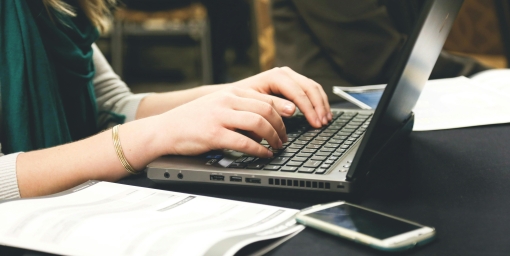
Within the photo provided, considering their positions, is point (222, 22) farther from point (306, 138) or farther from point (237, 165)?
point (237, 165)

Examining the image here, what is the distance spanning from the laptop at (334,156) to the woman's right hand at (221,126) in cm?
2

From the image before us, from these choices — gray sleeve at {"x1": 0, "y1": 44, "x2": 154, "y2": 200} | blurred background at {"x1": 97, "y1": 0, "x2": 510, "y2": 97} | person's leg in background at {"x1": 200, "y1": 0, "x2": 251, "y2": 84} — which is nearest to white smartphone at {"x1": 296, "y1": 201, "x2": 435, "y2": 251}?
gray sleeve at {"x1": 0, "y1": 44, "x2": 154, "y2": 200}

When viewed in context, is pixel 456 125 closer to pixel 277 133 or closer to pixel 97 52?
pixel 277 133

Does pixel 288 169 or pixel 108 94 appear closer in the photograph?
pixel 288 169

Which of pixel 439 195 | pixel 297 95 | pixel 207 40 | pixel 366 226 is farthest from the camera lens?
pixel 207 40

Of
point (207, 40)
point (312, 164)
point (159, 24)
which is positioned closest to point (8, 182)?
point (312, 164)

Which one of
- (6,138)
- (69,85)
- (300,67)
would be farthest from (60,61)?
(300,67)

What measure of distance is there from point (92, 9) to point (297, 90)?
56 centimetres

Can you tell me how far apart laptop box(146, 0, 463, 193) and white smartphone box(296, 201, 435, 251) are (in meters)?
0.05

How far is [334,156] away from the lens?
60 cm

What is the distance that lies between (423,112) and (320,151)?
1.13ft

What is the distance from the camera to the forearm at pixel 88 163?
0.63 metres

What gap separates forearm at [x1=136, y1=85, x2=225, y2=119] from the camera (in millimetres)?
940

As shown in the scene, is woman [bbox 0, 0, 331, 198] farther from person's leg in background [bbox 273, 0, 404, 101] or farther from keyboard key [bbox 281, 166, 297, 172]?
person's leg in background [bbox 273, 0, 404, 101]
